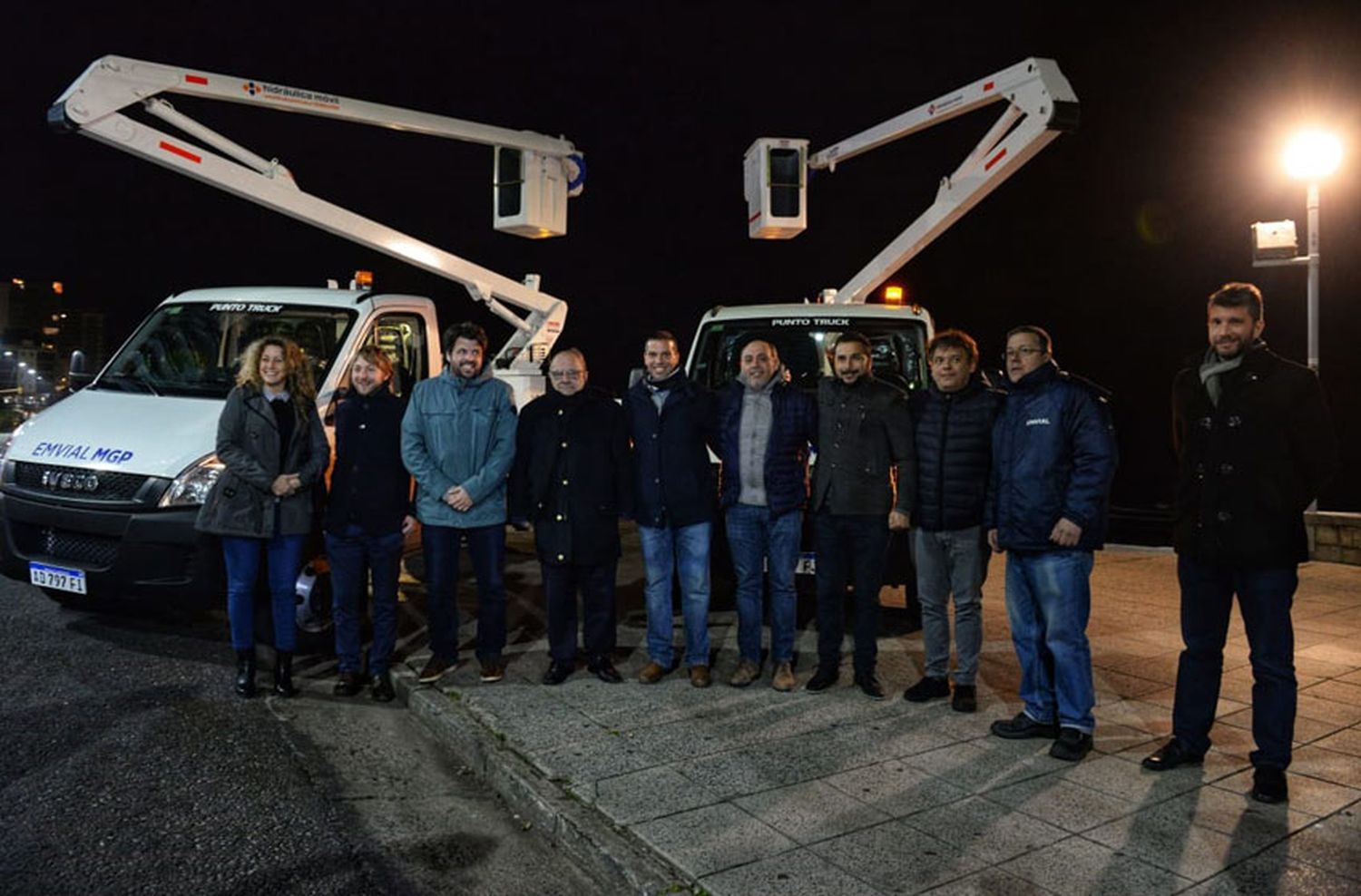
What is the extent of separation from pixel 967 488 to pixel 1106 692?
4.96 feet

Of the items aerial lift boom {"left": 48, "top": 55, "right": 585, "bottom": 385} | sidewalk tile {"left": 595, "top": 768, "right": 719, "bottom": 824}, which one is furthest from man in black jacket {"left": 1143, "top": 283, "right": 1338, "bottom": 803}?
aerial lift boom {"left": 48, "top": 55, "right": 585, "bottom": 385}

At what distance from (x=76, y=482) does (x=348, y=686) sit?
212 centimetres

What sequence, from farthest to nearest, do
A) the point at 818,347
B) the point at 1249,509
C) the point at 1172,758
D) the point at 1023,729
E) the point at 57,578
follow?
1. the point at 818,347
2. the point at 57,578
3. the point at 1023,729
4. the point at 1172,758
5. the point at 1249,509

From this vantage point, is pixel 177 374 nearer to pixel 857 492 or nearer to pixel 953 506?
pixel 857 492

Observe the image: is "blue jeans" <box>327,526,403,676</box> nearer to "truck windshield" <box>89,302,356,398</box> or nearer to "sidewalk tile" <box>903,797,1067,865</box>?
"truck windshield" <box>89,302,356,398</box>

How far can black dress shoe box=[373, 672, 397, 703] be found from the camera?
5.36 m

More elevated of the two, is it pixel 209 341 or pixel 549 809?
pixel 209 341

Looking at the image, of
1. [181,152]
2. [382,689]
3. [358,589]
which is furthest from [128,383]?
[382,689]

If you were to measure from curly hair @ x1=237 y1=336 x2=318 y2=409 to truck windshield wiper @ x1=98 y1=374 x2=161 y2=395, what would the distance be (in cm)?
149

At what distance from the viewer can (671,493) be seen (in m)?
5.34

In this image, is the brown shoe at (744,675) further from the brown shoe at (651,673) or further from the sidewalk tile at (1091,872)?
the sidewalk tile at (1091,872)

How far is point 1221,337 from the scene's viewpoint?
397 cm

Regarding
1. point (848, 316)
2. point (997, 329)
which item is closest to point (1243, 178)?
point (997, 329)

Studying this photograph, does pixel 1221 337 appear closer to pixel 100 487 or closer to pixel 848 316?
pixel 848 316
